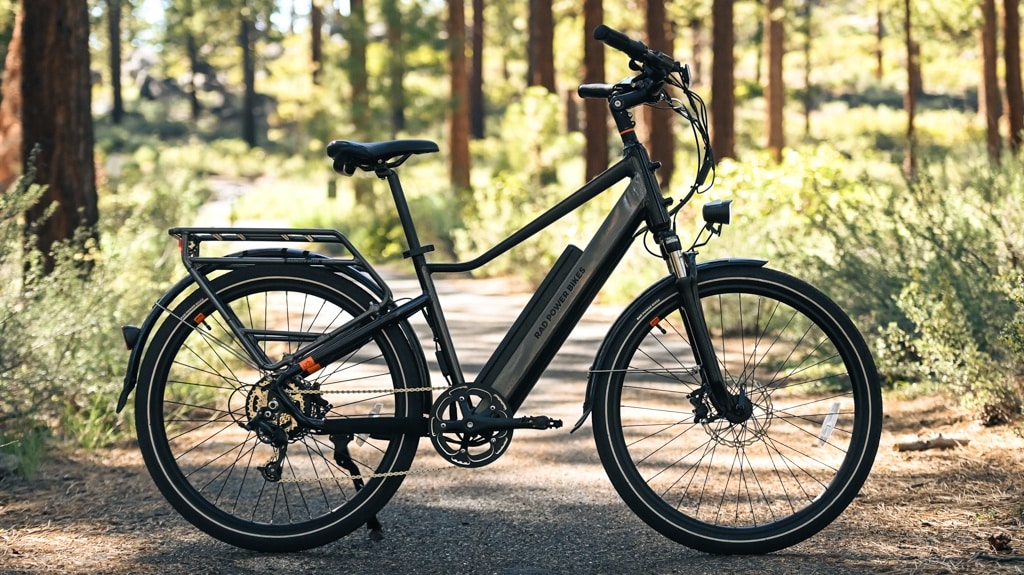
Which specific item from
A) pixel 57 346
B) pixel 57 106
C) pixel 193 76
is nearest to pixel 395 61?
pixel 57 106

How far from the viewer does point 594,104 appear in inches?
703

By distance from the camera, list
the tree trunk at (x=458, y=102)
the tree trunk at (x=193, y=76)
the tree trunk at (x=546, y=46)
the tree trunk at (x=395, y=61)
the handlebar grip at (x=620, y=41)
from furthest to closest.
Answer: the tree trunk at (x=193, y=76) → the tree trunk at (x=395, y=61) → the tree trunk at (x=458, y=102) → the tree trunk at (x=546, y=46) → the handlebar grip at (x=620, y=41)

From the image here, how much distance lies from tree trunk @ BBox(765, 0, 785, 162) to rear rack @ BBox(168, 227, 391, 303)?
79.3ft

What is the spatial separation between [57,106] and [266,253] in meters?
4.96

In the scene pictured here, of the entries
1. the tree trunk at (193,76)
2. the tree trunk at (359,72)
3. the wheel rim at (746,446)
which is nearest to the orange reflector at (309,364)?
the wheel rim at (746,446)

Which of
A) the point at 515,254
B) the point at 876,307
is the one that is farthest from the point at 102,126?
the point at 876,307

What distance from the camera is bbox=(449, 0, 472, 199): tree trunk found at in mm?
24141

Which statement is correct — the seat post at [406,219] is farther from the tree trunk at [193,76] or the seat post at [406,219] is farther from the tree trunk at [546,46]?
the tree trunk at [193,76]

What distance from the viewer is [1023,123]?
2003cm

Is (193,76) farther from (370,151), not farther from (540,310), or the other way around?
(540,310)

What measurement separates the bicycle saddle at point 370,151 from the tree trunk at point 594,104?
532 inches

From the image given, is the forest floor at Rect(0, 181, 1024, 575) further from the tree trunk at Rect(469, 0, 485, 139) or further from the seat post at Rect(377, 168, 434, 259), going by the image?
the tree trunk at Rect(469, 0, 485, 139)

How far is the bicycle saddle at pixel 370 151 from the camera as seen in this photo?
13.5 ft

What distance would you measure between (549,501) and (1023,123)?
56.9ft
